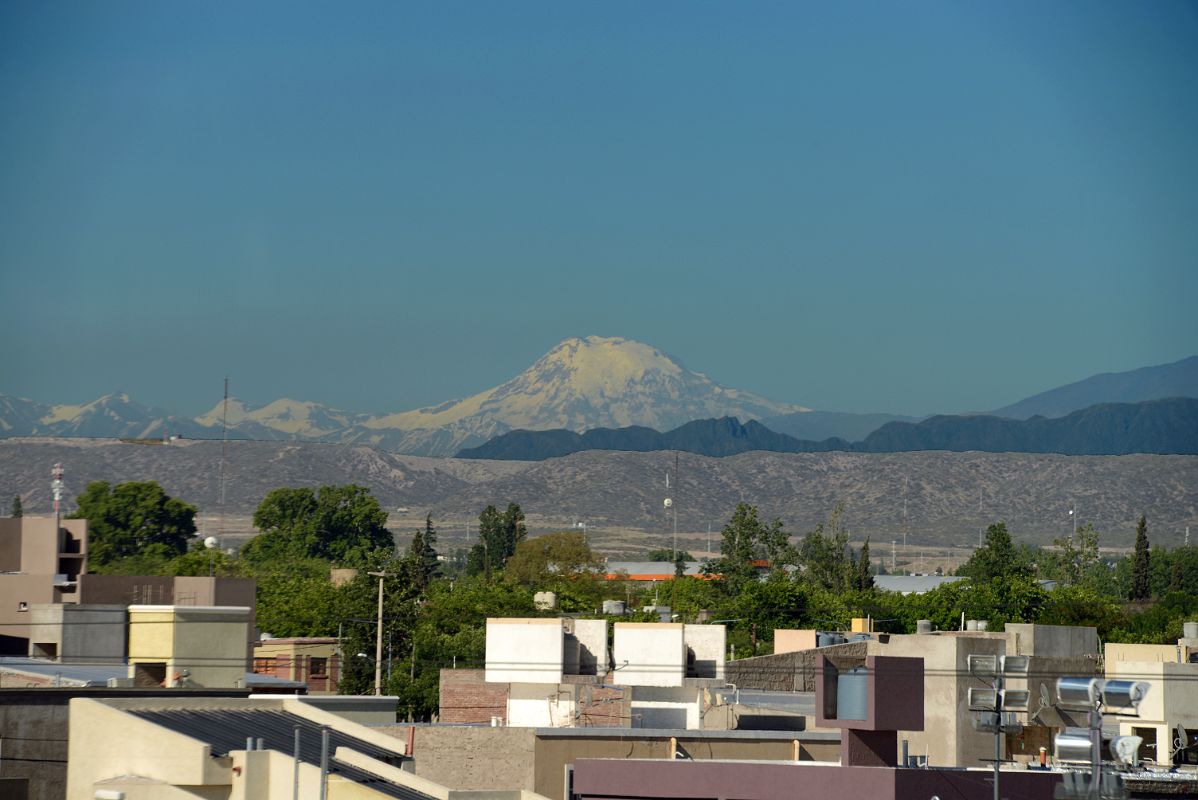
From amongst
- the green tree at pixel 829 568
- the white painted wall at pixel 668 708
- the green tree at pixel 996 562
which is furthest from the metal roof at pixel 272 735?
the green tree at pixel 996 562

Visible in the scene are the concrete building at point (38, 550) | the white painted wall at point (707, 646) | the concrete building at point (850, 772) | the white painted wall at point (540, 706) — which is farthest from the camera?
the concrete building at point (38, 550)

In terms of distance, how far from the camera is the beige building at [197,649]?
1957 inches

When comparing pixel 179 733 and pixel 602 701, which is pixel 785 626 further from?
pixel 179 733

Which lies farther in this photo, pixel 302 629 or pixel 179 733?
pixel 302 629

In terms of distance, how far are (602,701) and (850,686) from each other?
14.1 m

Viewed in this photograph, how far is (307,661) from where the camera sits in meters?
99.4

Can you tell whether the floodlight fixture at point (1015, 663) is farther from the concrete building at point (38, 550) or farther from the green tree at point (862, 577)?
the green tree at point (862, 577)

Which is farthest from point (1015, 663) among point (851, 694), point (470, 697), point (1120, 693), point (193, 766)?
point (470, 697)

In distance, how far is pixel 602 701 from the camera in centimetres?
5581

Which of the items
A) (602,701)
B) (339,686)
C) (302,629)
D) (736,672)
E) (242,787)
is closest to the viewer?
(242,787)

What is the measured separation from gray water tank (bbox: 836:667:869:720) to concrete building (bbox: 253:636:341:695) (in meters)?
53.2

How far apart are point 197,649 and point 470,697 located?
12.7 m

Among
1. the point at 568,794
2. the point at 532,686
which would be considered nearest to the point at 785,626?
the point at 532,686

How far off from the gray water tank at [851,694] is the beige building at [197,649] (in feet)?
53.2
